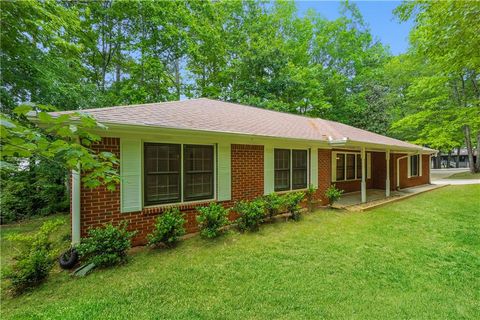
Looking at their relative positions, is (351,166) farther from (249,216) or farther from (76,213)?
(76,213)

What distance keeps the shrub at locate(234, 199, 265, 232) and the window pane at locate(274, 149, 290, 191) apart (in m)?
1.92

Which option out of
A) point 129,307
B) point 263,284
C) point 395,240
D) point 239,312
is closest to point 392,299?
point 263,284

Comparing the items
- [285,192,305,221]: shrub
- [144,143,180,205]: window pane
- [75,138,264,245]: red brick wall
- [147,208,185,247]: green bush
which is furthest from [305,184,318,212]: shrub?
[147,208,185,247]: green bush

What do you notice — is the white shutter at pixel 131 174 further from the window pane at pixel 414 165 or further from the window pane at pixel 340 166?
the window pane at pixel 414 165

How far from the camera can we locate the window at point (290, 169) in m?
8.06

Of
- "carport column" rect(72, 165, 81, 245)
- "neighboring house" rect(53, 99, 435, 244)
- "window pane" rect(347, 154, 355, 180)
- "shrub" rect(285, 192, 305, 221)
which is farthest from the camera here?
"window pane" rect(347, 154, 355, 180)

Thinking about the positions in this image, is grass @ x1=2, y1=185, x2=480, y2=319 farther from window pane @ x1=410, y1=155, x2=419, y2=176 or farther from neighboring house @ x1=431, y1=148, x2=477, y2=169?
neighboring house @ x1=431, y1=148, x2=477, y2=169

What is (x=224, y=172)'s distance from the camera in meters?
6.52

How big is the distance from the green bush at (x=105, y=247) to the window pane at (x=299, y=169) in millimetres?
5723

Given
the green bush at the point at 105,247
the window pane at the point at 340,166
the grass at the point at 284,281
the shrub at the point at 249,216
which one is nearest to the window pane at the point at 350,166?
the window pane at the point at 340,166

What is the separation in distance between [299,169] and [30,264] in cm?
739

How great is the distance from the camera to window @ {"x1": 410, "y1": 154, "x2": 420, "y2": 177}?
1497 centimetres

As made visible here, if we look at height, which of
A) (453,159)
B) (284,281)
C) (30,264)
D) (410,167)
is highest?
(453,159)

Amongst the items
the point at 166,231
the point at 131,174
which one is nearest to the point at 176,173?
the point at 131,174
